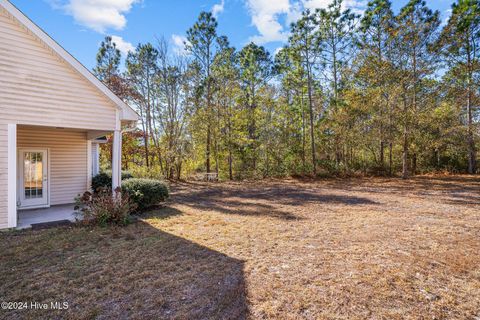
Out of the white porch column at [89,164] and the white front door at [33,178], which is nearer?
the white front door at [33,178]

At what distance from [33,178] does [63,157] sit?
Result: 1.04 meters

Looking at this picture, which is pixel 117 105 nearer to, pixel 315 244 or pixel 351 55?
pixel 315 244

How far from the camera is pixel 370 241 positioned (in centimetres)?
447

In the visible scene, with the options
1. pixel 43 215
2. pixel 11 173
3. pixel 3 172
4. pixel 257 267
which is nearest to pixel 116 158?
pixel 11 173

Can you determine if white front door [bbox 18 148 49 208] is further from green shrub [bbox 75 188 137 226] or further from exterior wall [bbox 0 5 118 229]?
green shrub [bbox 75 188 137 226]

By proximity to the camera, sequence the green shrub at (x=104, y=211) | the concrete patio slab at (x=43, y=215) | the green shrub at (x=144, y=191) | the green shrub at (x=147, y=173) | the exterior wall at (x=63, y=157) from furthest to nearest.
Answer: the green shrub at (x=147, y=173) → the exterior wall at (x=63, y=157) → the green shrub at (x=144, y=191) → the concrete patio slab at (x=43, y=215) → the green shrub at (x=104, y=211)

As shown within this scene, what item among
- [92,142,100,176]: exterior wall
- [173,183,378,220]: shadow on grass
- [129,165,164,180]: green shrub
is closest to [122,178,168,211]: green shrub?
[173,183,378,220]: shadow on grass

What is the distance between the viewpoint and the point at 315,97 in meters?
16.5

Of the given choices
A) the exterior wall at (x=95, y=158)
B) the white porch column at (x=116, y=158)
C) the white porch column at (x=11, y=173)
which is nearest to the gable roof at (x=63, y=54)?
the white porch column at (x=116, y=158)

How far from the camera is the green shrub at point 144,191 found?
708cm

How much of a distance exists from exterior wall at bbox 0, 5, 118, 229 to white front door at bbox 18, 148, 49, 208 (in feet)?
8.97

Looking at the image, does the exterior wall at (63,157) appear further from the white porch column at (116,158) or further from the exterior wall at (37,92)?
the white porch column at (116,158)

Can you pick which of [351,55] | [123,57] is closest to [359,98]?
[351,55]

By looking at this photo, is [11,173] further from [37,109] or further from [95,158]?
[95,158]
